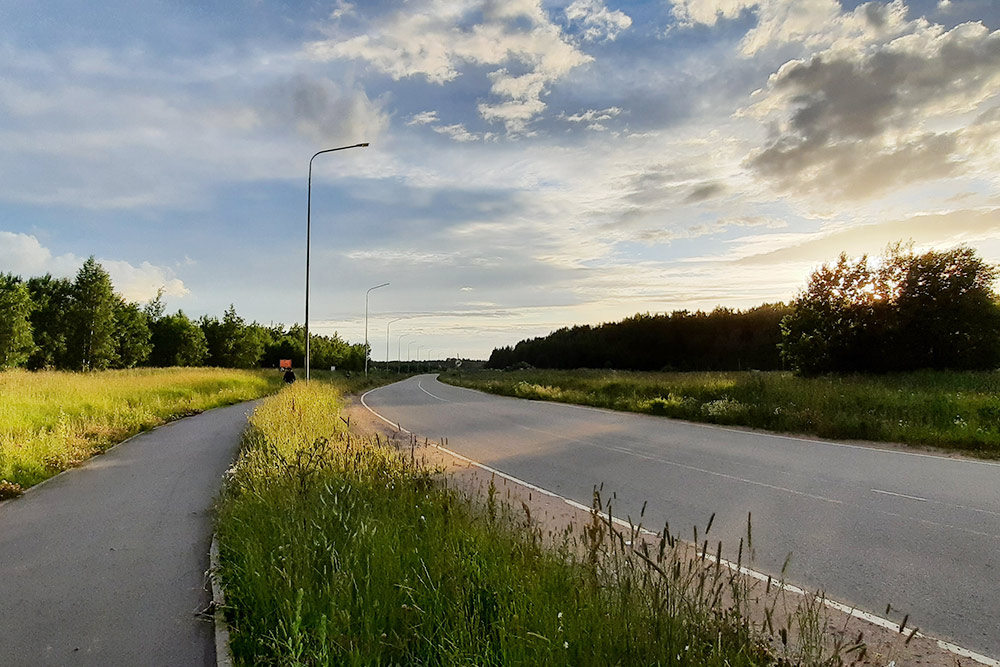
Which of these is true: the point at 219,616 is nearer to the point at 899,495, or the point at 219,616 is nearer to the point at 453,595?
the point at 453,595

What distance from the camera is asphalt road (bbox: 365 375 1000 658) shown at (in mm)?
4934

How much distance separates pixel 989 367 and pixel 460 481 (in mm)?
24079

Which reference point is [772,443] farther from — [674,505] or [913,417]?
[674,505]

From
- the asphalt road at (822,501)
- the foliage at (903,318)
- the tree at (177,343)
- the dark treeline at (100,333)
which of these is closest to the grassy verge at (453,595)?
the asphalt road at (822,501)

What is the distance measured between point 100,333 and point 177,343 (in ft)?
99.1

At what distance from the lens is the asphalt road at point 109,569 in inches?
167

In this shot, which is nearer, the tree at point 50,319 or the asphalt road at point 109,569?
the asphalt road at point 109,569

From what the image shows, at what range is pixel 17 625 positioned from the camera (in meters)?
4.54

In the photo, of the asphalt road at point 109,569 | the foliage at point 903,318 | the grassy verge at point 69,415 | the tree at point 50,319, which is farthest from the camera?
the tree at point 50,319

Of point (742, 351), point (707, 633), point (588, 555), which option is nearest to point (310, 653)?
point (588, 555)

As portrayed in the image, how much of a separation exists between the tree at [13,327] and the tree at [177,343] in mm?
26809

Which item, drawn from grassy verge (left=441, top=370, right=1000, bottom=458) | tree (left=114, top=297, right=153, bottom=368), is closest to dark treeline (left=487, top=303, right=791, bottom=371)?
grassy verge (left=441, top=370, right=1000, bottom=458)

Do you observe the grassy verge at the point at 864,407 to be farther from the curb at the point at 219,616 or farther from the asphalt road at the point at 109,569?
the asphalt road at the point at 109,569

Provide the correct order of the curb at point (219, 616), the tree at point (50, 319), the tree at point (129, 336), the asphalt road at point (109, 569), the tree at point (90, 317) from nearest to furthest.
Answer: the curb at point (219, 616)
the asphalt road at point (109, 569)
the tree at point (90, 317)
the tree at point (50, 319)
the tree at point (129, 336)
